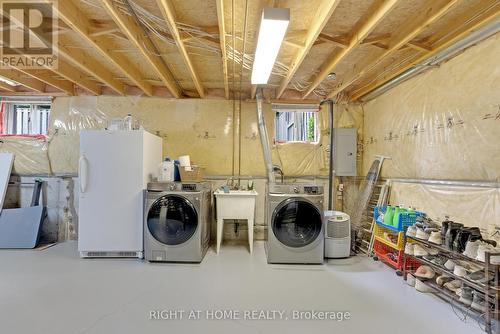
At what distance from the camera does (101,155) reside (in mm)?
3465

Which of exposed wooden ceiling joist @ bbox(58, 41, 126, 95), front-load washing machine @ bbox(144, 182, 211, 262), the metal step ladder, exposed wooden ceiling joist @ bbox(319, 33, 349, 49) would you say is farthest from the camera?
the metal step ladder

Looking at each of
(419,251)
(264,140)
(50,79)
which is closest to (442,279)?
(419,251)

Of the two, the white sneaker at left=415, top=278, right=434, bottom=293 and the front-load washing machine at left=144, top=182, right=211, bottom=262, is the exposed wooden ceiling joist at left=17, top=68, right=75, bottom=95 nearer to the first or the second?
the front-load washing machine at left=144, top=182, right=211, bottom=262

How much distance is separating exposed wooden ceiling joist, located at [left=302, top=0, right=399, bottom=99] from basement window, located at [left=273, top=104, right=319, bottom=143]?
107 centimetres

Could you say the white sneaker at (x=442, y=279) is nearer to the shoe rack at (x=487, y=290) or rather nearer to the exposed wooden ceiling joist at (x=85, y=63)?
the shoe rack at (x=487, y=290)

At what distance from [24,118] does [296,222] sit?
15.7 ft

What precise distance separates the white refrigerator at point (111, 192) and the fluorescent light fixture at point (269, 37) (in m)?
1.74

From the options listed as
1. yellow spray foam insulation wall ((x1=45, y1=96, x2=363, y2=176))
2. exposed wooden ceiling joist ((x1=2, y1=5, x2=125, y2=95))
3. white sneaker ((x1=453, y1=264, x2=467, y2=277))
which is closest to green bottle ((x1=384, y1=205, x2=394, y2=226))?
white sneaker ((x1=453, y1=264, x2=467, y2=277))

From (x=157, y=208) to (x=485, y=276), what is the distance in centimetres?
323

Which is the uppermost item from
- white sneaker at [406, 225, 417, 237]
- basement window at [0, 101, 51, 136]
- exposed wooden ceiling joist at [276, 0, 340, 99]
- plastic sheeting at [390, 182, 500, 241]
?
exposed wooden ceiling joist at [276, 0, 340, 99]

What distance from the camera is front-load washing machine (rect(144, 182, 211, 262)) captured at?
3354 mm

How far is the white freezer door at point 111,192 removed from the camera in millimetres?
3459

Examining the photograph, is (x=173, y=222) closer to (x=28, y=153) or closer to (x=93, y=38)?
(x=93, y=38)

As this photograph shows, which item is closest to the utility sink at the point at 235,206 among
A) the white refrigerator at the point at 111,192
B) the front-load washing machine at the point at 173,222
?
the front-load washing machine at the point at 173,222
